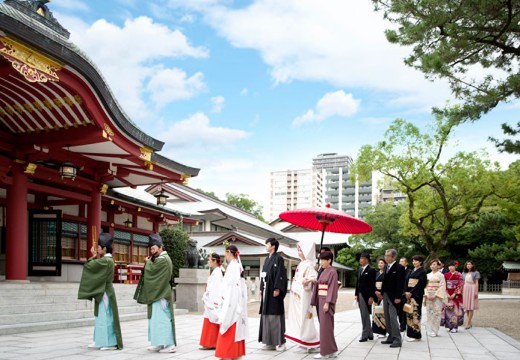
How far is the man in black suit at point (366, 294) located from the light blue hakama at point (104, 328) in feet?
15.2

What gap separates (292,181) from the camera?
148 metres

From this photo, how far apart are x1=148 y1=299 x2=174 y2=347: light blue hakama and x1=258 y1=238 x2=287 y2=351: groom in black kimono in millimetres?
1595

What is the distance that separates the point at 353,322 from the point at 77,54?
939cm

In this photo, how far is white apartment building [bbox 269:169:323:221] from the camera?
146 meters

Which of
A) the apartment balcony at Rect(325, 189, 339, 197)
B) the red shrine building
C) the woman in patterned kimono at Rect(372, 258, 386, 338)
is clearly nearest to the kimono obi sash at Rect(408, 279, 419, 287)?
the woman in patterned kimono at Rect(372, 258, 386, 338)

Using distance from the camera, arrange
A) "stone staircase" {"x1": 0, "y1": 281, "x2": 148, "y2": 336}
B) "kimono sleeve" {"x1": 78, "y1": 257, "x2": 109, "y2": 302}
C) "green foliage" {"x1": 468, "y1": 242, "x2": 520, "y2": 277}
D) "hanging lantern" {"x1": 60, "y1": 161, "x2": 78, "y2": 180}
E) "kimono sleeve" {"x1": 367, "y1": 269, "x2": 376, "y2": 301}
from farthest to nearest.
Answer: "green foliage" {"x1": 468, "y1": 242, "x2": 520, "y2": 277} < "hanging lantern" {"x1": 60, "y1": 161, "x2": 78, "y2": 180} < "kimono sleeve" {"x1": 367, "y1": 269, "x2": 376, "y2": 301} < "stone staircase" {"x1": 0, "y1": 281, "x2": 148, "y2": 336} < "kimono sleeve" {"x1": 78, "y1": 257, "x2": 109, "y2": 302}

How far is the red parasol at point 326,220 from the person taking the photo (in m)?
9.31

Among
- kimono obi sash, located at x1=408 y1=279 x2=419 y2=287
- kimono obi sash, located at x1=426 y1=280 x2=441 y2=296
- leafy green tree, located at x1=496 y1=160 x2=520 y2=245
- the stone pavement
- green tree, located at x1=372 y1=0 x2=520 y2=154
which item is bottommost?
the stone pavement

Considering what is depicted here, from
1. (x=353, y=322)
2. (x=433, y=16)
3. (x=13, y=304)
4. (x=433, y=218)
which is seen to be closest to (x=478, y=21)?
(x=433, y=16)

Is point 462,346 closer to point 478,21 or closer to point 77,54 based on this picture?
point 478,21

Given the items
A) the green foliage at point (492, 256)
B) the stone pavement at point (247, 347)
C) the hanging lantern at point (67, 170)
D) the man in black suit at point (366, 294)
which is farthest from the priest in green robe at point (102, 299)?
the green foliage at point (492, 256)

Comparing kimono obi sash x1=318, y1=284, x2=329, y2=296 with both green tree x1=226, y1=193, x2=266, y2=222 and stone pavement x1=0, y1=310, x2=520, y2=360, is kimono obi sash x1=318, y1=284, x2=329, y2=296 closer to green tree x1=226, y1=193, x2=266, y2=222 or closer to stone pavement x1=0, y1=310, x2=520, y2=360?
stone pavement x1=0, y1=310, x2=520, y2=360

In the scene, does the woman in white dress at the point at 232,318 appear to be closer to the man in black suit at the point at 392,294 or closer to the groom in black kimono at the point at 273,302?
the groom in black kimono at the point at 273,302

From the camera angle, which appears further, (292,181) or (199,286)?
(292,181)
